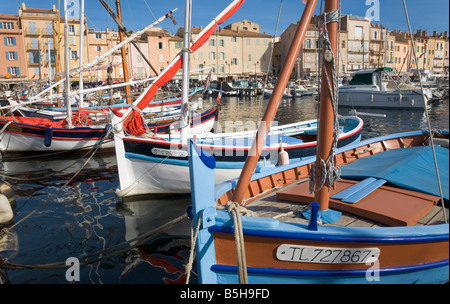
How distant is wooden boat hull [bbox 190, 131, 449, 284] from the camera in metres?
3.88

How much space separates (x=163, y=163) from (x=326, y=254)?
6.59 m

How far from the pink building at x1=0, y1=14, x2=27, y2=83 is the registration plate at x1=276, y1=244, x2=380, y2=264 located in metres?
63.5

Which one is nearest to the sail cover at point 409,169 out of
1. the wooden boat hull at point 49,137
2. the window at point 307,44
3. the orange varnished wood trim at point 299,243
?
the orange varnished wood trim at point 299,243

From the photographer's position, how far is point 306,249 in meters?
3.96

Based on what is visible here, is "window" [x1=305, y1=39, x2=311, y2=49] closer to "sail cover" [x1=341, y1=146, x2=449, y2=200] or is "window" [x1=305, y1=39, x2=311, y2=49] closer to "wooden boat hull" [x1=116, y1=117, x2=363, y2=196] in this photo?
"wooden boat hull" [x1=116, y1=117, x2=363, y2=196]

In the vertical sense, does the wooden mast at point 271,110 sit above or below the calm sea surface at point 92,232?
above

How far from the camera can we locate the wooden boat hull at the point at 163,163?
962cm

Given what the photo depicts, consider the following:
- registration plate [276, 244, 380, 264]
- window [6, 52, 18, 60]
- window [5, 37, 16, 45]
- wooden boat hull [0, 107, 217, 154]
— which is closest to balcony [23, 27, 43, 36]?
window [5, 37, 16, 45]

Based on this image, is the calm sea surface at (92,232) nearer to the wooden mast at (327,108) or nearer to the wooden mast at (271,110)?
the wooden mast at (271,110)

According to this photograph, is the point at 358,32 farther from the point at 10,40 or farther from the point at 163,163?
the point at 163,163

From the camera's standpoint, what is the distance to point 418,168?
5.70 m

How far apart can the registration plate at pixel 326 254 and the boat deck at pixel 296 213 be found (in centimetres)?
58
